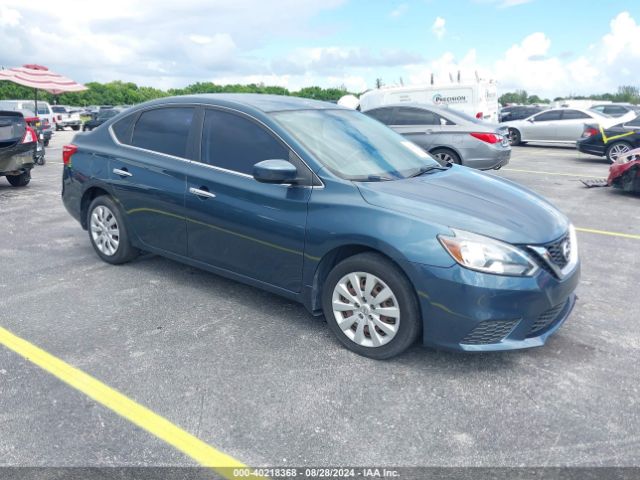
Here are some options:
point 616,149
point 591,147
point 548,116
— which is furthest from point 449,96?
point 616,149

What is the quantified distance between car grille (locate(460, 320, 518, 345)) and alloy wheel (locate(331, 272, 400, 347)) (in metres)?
0.43

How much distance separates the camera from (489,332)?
10.5 feet

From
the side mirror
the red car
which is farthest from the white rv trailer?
the side mirror

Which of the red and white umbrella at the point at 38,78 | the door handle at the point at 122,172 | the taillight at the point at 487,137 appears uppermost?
the red and white umbrella at the point at 38,78

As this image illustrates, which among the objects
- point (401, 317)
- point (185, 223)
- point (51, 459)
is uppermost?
point (185, 223)

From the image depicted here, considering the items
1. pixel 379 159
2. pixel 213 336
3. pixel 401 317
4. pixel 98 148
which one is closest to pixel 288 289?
pixel 213 336

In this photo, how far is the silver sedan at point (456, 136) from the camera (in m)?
10.3

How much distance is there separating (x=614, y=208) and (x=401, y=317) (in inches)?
257

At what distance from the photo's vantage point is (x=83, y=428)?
278cm

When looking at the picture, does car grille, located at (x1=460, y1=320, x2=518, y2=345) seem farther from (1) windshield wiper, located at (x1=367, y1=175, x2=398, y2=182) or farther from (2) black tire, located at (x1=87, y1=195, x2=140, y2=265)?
(2) black tire, located at (x1=87, y1=195, x2=140, y2=265)

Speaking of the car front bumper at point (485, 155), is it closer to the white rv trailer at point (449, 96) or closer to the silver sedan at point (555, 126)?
the white rv trailer at point (449, 96)

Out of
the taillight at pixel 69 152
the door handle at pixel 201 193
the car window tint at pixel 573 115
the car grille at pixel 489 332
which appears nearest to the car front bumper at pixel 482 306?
the car grille at pixel 489 332

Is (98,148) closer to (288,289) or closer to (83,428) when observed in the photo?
(288,289)

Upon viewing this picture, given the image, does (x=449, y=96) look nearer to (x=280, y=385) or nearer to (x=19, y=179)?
(x=19, y=179)
